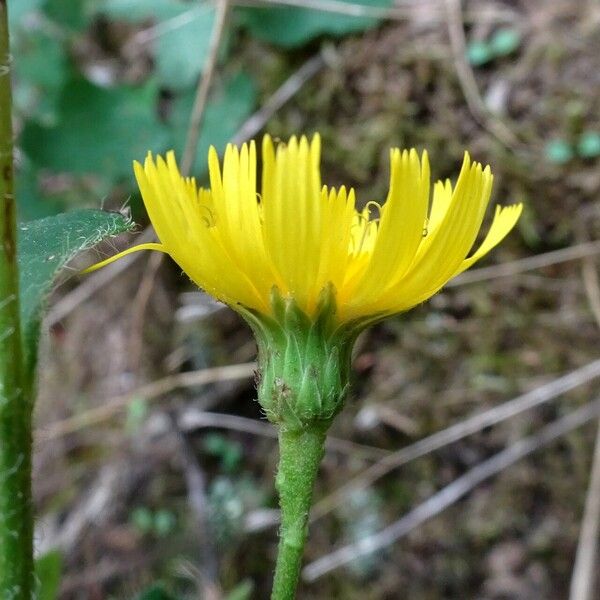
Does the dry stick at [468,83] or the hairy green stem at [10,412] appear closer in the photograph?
the hairy green stem at [10,412]

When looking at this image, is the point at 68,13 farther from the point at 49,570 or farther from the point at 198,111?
the point at 49,570

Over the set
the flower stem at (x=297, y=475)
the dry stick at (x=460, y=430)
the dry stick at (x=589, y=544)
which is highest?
the dry stick at (x=460, y=430)

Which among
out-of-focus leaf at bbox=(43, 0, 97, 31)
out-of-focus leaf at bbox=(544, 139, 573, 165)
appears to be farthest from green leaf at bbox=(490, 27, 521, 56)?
out-of-focus leaf at bbox=(43, 0, 97, 31)

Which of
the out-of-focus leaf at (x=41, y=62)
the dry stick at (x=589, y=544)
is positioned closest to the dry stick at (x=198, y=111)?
the out-of-focus leaf at (x=41, y=62)

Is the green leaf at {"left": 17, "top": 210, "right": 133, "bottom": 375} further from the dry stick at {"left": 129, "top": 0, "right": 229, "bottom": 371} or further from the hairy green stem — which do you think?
the dry stick at {"left": 129, "top": 0, "right": 229, "bottom": 371}

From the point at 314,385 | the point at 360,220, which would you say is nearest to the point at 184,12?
the point at 360,220

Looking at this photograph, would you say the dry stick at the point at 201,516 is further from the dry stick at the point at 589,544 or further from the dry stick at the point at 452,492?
the dry stick at the point at 589,544

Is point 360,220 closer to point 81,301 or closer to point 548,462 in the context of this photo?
point 548,462
